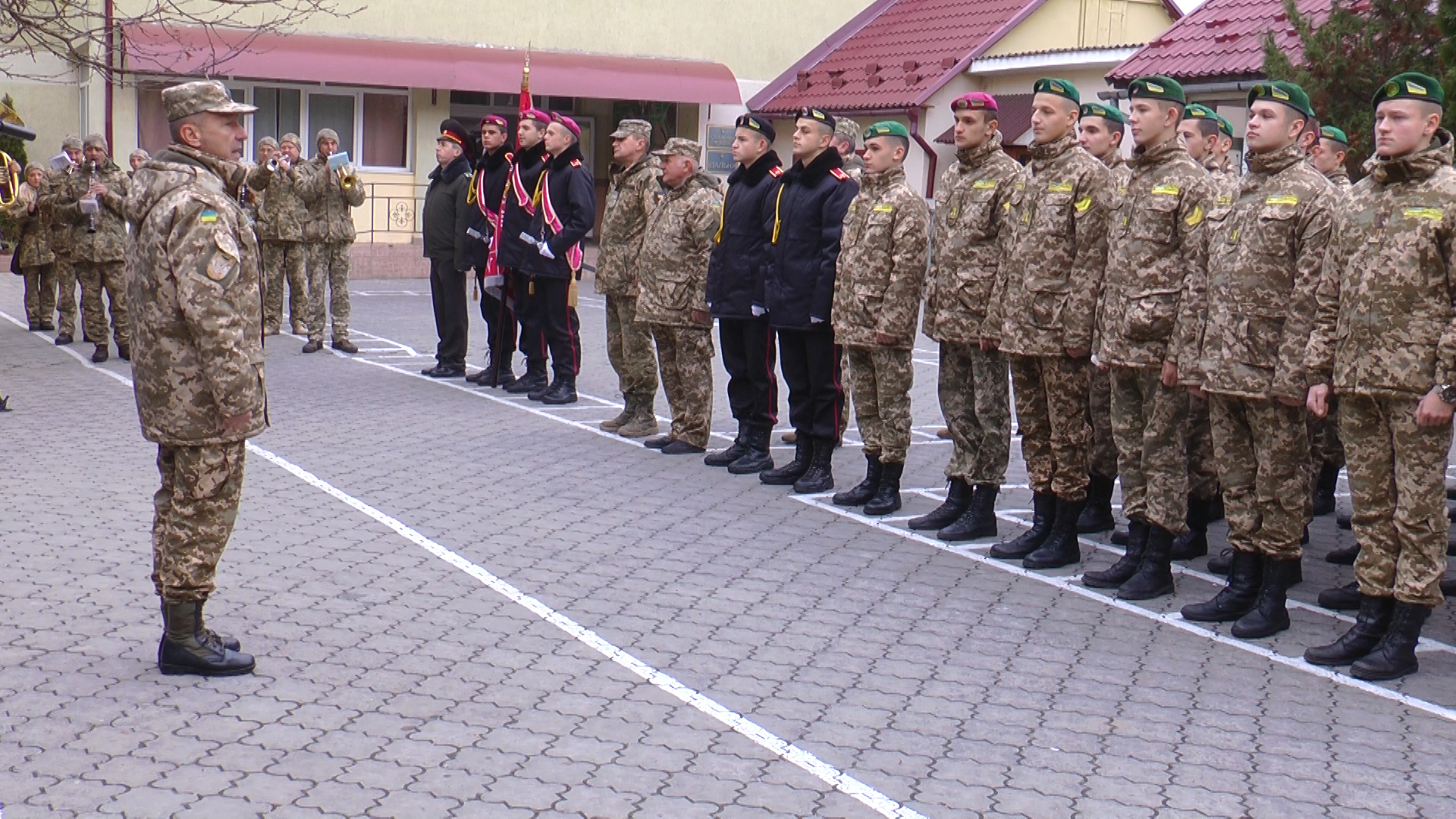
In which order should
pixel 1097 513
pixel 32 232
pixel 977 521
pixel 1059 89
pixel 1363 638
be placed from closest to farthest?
pixel 1363 638 < pixel 1059 89 < pixel 977 521 < pixel 1097 513 < pixel 32 232

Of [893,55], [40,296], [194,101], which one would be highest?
[893,55]

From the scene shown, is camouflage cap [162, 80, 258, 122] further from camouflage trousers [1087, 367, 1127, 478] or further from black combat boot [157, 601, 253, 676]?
camouflage trousers [1087, 367, 1127, 478]

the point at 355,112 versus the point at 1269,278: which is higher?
the point at 355,112

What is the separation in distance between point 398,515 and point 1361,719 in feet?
16.2

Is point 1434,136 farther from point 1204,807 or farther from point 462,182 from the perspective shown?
point 462,182

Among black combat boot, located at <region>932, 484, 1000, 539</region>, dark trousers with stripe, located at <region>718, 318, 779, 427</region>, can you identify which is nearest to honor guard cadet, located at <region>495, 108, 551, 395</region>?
dark trousers with stripe, located at <region>718, 318, 779, 427</region>

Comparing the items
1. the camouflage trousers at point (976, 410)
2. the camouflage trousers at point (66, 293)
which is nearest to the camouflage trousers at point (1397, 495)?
the camouflage trousers at point (976, 410)

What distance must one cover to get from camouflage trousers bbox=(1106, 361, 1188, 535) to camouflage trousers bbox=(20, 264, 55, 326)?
42.4 ft

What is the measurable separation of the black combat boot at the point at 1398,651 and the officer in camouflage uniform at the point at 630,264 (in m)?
6.13

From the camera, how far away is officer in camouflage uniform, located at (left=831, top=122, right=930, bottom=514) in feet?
27.6

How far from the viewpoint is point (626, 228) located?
11.3 m

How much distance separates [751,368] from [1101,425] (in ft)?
8.63

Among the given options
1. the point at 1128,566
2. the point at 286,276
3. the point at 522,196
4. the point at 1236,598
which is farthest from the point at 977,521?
the point at 286,276

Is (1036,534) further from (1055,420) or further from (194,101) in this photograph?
(194,101)
